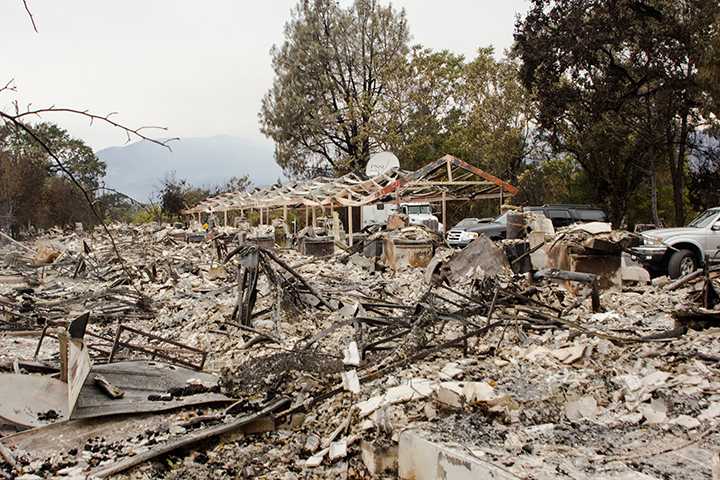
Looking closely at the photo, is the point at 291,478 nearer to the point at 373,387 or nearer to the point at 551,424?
the point at 373,387

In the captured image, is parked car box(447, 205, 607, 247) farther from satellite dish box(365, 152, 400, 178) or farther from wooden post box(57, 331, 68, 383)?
wooden post box(57, 331, 68, 383)

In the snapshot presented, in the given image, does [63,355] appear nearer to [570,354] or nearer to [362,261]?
[570,354]

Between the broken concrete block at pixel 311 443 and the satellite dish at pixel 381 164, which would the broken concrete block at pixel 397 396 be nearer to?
the broken concrete block at pixel 311 443

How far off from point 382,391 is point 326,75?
35.9 metres

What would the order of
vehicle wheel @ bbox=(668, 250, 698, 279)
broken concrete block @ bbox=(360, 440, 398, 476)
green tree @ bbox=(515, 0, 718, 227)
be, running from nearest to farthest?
broken concrete block @ bbox=(360, 440, 398, 476) → vehicle wheel @ bbox=(668, 250, 698, 279) → green tree @ bbox=(515, 0, 718, 227)

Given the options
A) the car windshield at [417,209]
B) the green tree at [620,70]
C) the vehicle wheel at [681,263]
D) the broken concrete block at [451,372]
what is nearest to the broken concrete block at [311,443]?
the broken concrete block at [451,372]

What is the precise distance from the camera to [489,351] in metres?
6.17

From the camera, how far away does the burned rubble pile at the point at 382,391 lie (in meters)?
3.81

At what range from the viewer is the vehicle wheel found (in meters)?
12.1

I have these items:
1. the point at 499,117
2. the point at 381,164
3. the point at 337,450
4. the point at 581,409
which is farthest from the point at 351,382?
the point at 499,117

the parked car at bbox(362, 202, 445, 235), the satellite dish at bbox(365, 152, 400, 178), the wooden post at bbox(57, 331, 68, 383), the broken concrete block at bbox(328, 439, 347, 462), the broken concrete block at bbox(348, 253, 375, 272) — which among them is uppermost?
the satellite dish at bbox(365, 152, 400, 178)

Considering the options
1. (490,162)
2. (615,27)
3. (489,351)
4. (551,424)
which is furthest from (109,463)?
(490,162)

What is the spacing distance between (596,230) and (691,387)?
629 centimetres

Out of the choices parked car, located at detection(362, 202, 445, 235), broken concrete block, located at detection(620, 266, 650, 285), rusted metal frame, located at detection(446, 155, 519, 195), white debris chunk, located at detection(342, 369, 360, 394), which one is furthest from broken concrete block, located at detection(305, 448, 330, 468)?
rusted metal frame, located at detection(446, 155, 519, 195)
